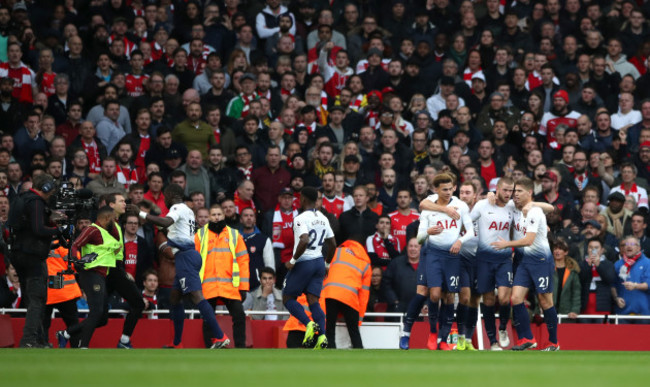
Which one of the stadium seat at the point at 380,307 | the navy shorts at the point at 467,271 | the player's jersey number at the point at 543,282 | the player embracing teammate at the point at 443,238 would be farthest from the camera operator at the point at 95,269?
the player's jersey number at the point at 543,282

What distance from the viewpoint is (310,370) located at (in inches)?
356

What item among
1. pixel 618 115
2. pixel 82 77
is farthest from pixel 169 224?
pixel 618 115

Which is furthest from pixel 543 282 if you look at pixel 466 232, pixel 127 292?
pixel 127 292

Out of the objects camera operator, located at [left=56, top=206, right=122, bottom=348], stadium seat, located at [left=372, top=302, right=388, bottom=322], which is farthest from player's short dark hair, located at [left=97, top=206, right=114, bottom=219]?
stadium seat, located at [left=372, top=302, right=388, bottom=322]

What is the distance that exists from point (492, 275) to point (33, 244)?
20.0 ft

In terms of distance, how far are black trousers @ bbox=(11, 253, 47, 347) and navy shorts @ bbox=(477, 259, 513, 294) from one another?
5767 millimetres

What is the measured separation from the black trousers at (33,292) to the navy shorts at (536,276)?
6148 millimetres

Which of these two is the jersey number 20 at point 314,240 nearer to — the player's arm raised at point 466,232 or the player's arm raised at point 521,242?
the player's arm raised at point 466,232

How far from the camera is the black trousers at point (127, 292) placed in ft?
50.4

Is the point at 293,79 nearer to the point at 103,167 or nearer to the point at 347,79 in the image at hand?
the point at 347,79

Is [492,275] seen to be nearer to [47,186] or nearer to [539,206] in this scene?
[539,206]

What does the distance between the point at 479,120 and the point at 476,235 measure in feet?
22.4

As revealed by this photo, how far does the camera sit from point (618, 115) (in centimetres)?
2283

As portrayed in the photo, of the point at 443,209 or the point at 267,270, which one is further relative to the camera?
the point at 267,270
